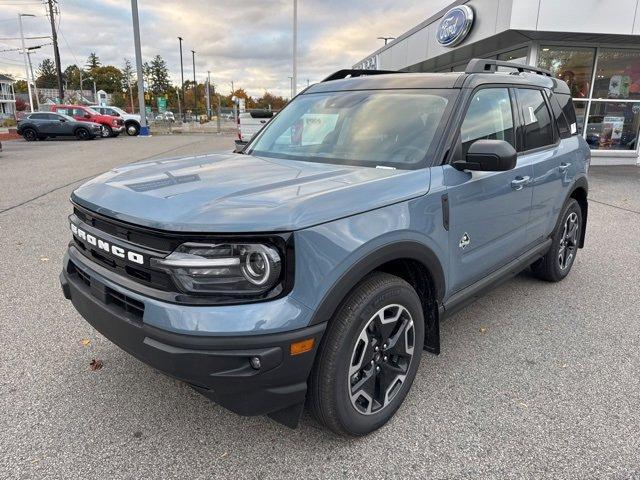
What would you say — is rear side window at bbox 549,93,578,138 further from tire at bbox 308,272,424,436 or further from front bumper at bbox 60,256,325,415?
front bumper at bbox 60,256,325,415

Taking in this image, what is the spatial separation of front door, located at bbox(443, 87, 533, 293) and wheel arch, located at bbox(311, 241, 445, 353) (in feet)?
0.64

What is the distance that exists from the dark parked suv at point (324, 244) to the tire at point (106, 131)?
26.6 meters

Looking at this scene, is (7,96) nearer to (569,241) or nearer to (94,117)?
(94,117)

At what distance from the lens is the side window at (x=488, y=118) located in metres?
2.97

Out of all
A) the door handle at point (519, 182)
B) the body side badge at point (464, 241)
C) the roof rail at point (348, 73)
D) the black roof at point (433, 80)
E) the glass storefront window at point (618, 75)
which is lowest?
the body side badge at point (464, 241)

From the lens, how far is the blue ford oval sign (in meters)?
13.2

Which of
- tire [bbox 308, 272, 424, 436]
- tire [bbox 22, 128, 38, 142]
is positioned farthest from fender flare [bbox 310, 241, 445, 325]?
tire [bbox 22, 128, 38, 142]

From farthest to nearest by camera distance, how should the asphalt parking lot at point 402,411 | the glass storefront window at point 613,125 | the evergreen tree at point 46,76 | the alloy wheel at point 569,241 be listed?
the evergreen tree at point 46,76 < the glass storefront window at point 613,125 < the alloy wheel at point 569,241 < the asphalt parking lot at point 402,411

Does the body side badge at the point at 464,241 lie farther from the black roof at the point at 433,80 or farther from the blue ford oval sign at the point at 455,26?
the blue ford oval sign at the point at 455,26

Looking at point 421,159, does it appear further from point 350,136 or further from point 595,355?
point 595,355

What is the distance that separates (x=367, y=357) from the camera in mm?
2379

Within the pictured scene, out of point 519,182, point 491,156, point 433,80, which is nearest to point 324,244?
point 491,156

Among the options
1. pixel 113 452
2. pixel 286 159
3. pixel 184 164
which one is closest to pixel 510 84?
pixel 286 159

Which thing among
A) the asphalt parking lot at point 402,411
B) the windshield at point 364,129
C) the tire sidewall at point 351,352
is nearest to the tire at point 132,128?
the asphalt parking lot at point 402,411
